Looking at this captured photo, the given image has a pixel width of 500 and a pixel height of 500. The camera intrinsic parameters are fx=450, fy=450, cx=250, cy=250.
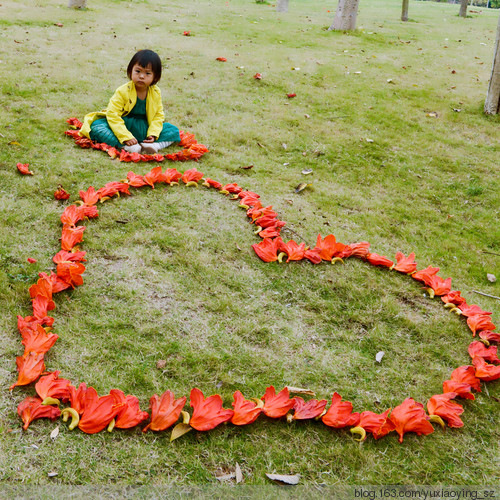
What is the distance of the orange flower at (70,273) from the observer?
298 cm

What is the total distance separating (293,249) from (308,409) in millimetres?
1542

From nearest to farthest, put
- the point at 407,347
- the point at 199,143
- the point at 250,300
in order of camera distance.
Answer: the point at 407,347, the point at 250,300, the point at 199,143

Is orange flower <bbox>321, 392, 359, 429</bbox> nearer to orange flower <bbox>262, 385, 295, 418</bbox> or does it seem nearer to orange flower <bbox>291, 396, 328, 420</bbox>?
orange flower <bbox>291, 396, 328, 420</bbox>

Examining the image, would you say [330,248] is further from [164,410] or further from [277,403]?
[164,410]

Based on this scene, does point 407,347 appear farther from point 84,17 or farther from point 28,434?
point 84,17

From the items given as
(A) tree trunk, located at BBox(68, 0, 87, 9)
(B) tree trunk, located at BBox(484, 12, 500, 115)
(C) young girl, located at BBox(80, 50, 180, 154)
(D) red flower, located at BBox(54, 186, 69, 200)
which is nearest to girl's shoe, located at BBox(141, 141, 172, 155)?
(C) young girl, located at BBox(80, 50, 180, 154)

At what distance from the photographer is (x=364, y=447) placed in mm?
2229

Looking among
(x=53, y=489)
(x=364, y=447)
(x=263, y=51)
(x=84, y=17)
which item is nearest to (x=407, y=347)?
(x=364, y=447)

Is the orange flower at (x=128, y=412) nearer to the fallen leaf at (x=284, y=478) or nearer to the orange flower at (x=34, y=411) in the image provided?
the orange flower at (x=34, y=411)

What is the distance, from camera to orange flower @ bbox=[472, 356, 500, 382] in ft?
8.71

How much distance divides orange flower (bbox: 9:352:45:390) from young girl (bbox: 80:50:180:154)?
3.03m

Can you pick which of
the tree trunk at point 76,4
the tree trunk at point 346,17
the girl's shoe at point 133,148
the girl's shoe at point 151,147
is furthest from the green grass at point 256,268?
the tree trunk at point 346,17

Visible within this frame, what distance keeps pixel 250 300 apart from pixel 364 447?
4.14 feet

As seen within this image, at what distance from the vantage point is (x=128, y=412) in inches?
86.0
